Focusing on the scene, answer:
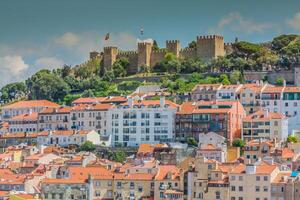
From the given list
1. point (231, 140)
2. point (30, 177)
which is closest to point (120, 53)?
point (231, 140)

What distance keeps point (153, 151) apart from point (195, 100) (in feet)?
29.3

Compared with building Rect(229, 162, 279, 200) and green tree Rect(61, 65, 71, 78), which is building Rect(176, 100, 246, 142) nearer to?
building Rect(229, 162, 279, 200)

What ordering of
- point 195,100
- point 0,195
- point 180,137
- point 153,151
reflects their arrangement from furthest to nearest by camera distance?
point 195,100, point 180,137, point 153,151, point 0,195

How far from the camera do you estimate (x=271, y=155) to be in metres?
48.1

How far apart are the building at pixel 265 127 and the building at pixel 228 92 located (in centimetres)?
470

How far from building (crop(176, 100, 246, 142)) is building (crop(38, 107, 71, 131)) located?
9744 mm

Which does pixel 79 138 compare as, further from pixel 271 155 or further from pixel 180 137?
pixel 271 155

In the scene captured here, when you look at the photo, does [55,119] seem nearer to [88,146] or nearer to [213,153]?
[88,146]

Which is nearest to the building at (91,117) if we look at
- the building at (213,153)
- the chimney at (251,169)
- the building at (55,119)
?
the building at (55,119)

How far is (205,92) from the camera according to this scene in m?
60.6

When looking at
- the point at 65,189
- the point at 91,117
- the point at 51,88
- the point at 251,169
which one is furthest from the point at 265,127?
the point at 51,88

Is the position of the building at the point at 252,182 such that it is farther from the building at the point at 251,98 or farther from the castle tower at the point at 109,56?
the castle tower at the point at 109,56

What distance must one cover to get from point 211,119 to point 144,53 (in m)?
22.2

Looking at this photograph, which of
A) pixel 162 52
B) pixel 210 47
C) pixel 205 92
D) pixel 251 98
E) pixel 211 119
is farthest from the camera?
pixel 162 52
